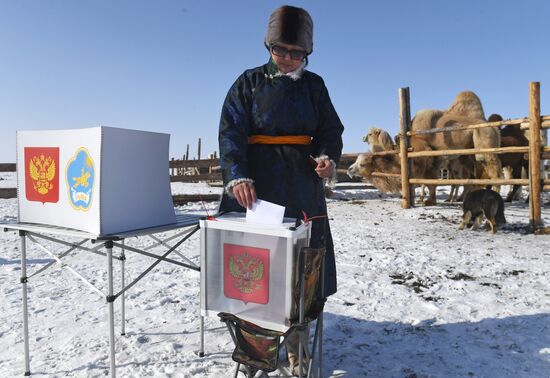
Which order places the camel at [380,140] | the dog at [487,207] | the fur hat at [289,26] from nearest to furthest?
the fur hat at [289,26] < the dog at [487,207] < the camel at [380,140]

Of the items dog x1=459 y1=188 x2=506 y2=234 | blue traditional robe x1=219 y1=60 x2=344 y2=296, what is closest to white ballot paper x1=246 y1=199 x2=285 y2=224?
blue traditional robe x1=219 y1=60 x2=344 y2=296

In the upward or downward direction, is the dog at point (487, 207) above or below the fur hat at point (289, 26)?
below

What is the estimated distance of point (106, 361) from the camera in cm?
209

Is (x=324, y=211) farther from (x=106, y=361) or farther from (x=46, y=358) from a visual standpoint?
(x=46, y=358)

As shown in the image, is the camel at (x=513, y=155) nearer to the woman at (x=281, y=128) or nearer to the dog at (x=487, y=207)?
the dog at (x=487, y=207)

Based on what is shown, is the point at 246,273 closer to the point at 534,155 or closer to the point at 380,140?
the point at 534,155

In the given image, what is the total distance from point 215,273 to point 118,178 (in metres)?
0.63

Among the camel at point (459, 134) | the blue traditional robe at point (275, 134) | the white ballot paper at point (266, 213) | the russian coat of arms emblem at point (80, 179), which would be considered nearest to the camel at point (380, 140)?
the camel at point (459, 134)

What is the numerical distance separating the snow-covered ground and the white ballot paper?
97 centimetres

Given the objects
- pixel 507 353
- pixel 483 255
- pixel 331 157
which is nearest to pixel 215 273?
pixel 331 157

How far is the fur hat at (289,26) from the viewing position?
5.76 feet

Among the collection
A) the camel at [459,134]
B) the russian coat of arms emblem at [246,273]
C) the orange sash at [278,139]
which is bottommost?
the russian coat of arms emblem at [246,273]

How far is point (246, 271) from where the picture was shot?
1553 millimetres

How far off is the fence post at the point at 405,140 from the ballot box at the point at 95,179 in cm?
689
